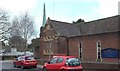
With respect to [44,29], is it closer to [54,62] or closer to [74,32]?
[74,32]

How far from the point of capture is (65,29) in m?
45.9

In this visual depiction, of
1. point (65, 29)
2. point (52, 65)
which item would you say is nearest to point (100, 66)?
point (52, 65)

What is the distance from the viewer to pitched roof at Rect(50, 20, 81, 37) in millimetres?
43922

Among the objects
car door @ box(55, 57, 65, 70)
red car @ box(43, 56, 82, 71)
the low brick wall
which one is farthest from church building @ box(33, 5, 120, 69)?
car door @ box(55, 57, 65, 70)

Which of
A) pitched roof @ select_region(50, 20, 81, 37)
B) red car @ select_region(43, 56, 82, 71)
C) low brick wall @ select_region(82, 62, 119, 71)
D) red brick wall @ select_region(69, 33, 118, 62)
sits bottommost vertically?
low brick wall @ select_region(82, 62, 119, 71)

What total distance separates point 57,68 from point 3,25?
3794 cm

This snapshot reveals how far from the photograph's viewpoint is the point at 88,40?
3753cm

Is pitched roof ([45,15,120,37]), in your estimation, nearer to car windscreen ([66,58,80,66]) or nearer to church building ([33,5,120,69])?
church building ([33,5,120,69])

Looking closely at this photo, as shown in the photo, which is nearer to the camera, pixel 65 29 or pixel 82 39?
pixel 82 39

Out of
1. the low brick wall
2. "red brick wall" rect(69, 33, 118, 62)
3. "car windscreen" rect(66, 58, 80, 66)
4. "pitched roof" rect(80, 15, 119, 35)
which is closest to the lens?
"car windscreen" rect(66, 58, 80, 66)

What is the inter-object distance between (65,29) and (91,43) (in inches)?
400

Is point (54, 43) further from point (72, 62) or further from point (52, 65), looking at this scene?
point (72, 62)

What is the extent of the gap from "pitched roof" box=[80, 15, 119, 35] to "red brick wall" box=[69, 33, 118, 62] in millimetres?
1089

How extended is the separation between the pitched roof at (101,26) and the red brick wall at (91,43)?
3.57ft
